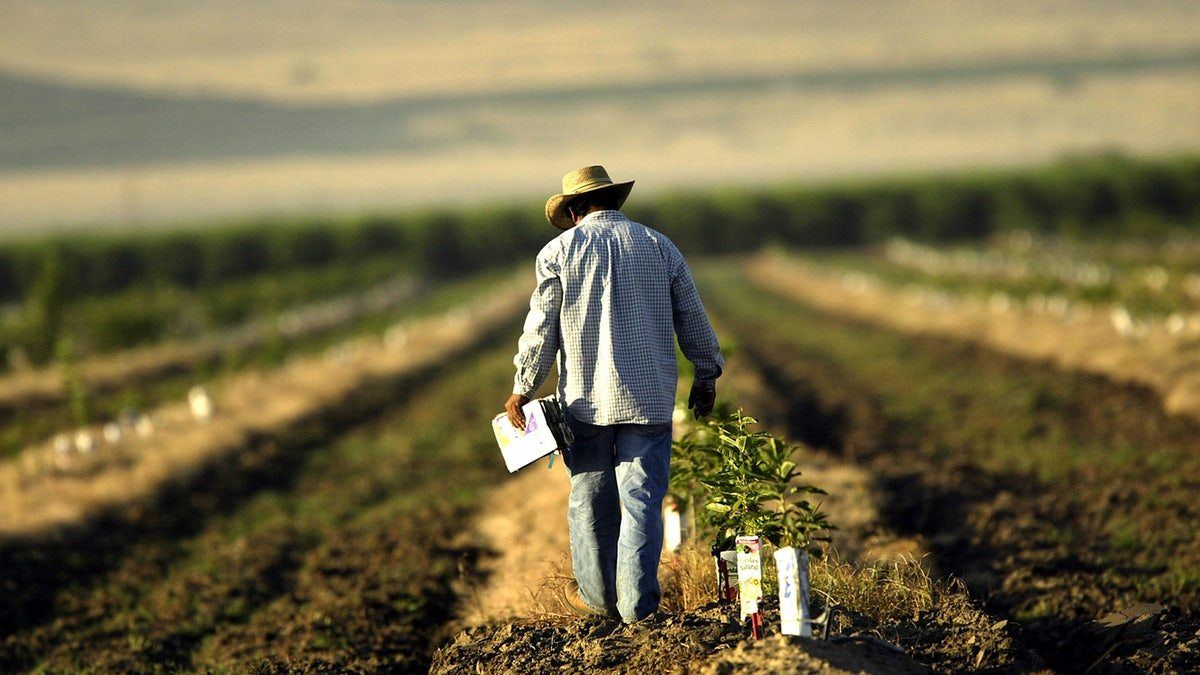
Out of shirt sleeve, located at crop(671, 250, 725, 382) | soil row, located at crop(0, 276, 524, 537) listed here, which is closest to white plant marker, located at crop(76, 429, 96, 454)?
soil row, located at crop(0, 276, 524, 537)

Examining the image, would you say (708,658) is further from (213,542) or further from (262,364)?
(262,364)

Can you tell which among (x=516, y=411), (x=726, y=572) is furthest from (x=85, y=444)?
(x=726, y=572)

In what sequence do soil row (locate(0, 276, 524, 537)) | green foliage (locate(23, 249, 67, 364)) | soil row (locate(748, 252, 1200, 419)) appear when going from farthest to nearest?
green foliage (locate(23, 249, 67, 364)) → soil row (locate(748, 252, 1200, 419)) → soil row (locate(0, 276, 524, 537))

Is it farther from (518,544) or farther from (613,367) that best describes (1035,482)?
(613,367)

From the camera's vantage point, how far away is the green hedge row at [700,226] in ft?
191

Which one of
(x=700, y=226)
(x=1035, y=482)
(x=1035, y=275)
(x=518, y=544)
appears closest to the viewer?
(x=518, y=544)

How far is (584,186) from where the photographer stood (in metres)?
5.67

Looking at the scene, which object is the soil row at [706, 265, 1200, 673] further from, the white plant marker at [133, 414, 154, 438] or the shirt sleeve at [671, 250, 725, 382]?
the white plant marker at [133, 414, 154, 438]

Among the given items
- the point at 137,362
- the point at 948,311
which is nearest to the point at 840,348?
the point at 948,311

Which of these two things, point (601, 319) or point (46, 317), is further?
point (46, 317)

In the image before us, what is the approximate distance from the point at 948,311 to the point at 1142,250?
2085 centimetres

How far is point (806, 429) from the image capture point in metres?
13.4

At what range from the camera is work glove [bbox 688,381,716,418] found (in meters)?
5.76

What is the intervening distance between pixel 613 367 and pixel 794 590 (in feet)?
4.24
